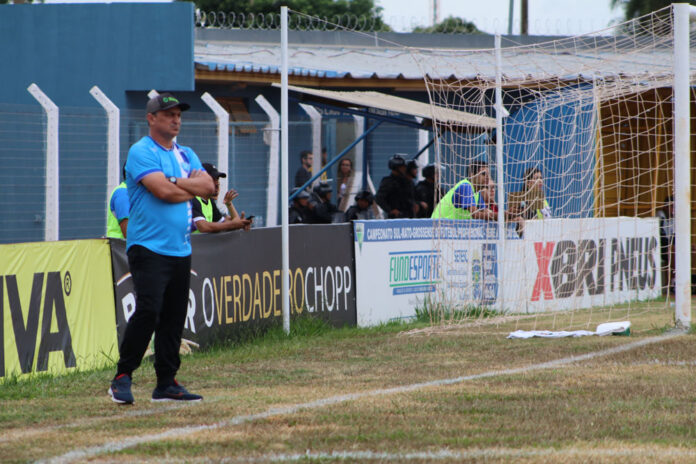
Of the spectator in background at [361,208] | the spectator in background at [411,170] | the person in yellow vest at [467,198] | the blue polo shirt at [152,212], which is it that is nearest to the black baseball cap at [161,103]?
the blue polo shirt at [152,212]

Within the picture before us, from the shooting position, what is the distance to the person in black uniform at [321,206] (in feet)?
47.9

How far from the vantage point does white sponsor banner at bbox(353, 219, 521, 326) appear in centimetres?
1273

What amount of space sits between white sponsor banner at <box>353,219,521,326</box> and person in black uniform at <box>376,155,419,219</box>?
1420 mm

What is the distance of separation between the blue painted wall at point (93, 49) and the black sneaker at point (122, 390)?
10.7m

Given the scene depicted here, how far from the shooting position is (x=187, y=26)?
17531mm

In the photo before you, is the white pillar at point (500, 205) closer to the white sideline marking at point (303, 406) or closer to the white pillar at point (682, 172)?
the white pillar at point (682, 172)

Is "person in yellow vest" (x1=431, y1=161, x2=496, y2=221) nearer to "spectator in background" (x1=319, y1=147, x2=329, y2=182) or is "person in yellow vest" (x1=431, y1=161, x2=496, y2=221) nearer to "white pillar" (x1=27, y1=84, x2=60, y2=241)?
"spectator in background" (x1=319, y1=147, x2=329, y2=182)

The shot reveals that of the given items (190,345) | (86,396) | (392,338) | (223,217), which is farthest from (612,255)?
(86,396)

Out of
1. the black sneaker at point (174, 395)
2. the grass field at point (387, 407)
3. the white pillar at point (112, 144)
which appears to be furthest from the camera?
the white pillar at point (112, 144)

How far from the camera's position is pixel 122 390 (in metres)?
7.01

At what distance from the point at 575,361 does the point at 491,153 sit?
5.74m

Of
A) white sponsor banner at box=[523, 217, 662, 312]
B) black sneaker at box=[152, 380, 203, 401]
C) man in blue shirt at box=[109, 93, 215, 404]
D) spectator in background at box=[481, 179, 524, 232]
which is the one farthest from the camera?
white sponsor banner at box=[523, 217, 662, 312]

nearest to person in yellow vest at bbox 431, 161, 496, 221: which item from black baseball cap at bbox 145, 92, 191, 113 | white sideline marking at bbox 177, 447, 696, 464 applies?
black baseball cap at bbox 145, 92, 191, 113

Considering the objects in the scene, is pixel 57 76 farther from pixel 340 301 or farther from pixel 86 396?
pixel 86 396
